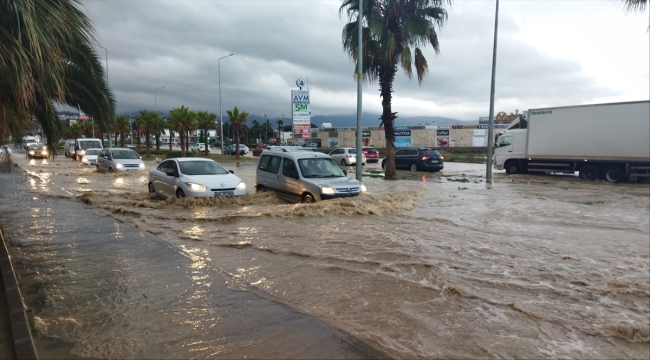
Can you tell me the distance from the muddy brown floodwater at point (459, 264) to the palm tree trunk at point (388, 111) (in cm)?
1023

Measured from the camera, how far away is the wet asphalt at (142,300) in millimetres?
4246

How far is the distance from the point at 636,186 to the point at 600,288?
210 cm

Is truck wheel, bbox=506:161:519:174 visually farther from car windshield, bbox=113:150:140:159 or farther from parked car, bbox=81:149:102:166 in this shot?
parked car, bbox=81:149:102:166

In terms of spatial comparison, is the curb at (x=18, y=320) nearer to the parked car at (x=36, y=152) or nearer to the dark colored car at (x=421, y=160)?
the dark colored car at (x=421, y=160)

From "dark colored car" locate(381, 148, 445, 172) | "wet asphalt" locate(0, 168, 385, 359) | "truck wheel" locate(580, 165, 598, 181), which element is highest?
"truck wheel" locate(580, 165, 598, 181)

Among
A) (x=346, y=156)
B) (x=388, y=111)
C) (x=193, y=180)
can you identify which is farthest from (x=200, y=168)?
(x=346, y=156)

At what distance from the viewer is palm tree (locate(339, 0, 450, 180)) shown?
19.7m

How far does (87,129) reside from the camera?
7481 centimetres

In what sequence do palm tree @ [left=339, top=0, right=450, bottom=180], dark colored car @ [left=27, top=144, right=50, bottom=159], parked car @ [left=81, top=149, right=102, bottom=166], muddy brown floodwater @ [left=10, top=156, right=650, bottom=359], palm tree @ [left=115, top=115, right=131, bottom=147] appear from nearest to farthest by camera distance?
1. muddy brown floodwater @ [left=10, top=156, right=650, bottom=359]
2. palm tree @ [left=339, top=0, right=450, bottom=180]
3. parked car @ [left=81, top=149, right=102, bottom=166]
4. dark colored car @ [left=27, top=144, right=50, bottom=159]
5. palm tree @ [left=115, top=115, right=131, bottom=147]

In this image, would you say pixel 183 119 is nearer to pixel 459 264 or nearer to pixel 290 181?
pixel 290 181

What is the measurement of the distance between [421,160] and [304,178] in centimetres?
1604

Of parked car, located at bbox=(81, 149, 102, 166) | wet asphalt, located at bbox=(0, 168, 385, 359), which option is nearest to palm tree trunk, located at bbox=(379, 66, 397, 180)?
wet asphalt, located at bbox=(0, 168, 385, 359)

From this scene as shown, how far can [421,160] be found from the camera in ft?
87.9

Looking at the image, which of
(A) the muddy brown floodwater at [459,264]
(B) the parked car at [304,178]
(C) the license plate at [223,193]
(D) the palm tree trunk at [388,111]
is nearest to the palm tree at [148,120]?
(D) the palm tree trunk at [388,111]
